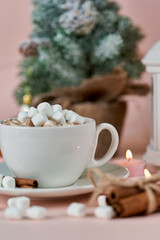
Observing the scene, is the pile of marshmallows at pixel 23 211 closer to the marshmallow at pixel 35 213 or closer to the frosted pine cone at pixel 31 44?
the marshmallow at pixel 35 213

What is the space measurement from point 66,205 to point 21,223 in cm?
14

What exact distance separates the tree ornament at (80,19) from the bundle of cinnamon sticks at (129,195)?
878 millimetres

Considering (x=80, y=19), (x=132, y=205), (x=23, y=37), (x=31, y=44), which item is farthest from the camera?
(x=23, y=37)

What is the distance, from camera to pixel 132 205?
0.91 metres

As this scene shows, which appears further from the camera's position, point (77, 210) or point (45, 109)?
point (45, 109)

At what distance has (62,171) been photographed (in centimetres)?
104

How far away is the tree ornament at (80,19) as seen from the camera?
1698 mm

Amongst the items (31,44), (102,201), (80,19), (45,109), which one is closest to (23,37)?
(31,44)

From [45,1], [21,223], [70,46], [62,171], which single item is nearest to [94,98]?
[70,46]

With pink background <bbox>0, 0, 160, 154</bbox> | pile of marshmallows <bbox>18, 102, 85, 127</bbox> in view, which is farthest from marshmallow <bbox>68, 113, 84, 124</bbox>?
pink background <bbox>0, 0, 160, 154</bbox>

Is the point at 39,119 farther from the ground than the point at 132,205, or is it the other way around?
the point at 39,119

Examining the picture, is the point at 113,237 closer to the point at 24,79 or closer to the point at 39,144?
the point at 39,144

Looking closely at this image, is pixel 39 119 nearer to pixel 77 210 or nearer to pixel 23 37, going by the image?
pixel 77 210

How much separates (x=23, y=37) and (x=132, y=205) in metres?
1.93
